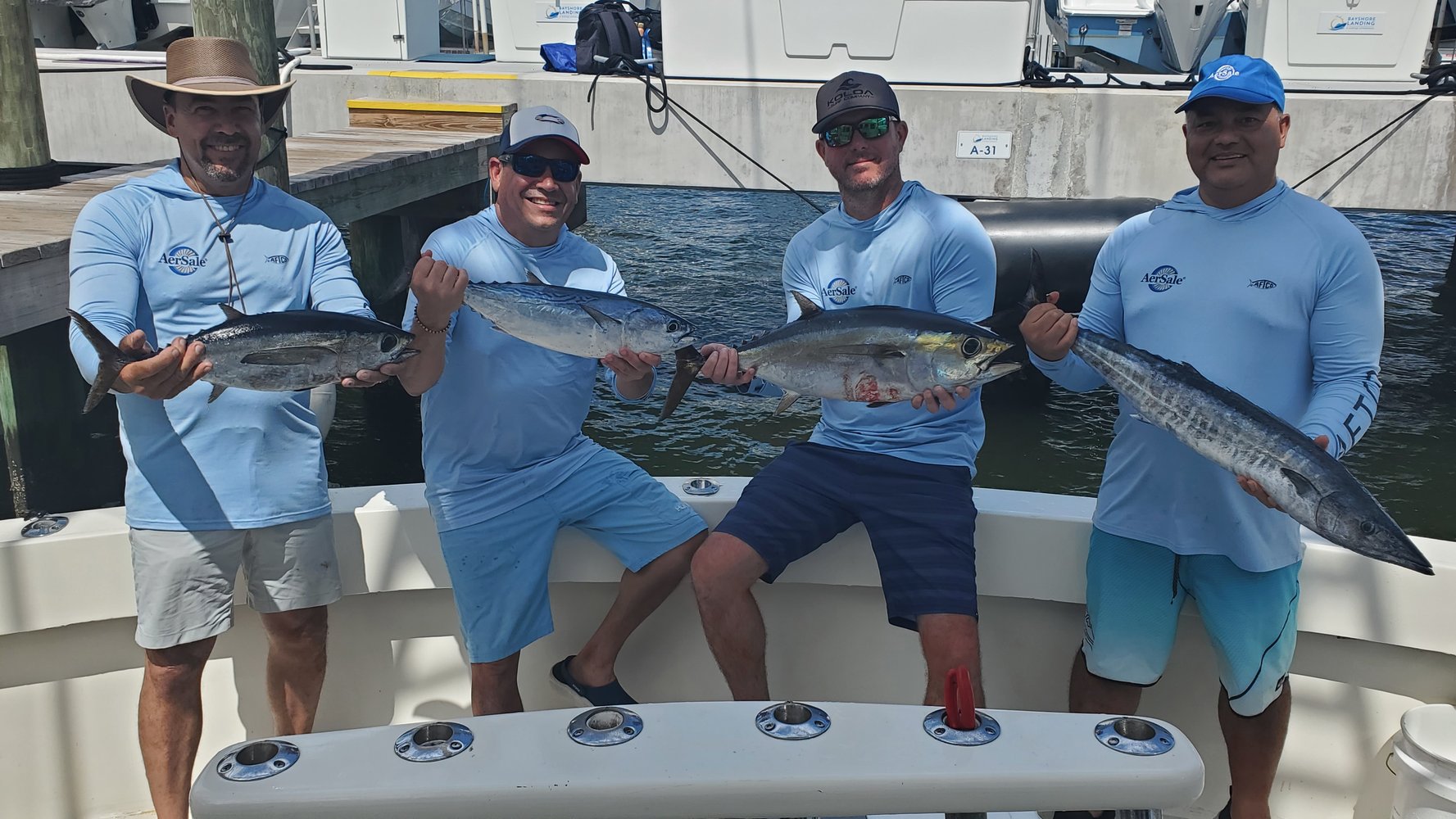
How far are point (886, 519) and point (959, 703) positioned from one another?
60.4 inches

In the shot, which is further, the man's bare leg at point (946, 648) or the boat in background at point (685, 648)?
the boat in background at point (685, 648)

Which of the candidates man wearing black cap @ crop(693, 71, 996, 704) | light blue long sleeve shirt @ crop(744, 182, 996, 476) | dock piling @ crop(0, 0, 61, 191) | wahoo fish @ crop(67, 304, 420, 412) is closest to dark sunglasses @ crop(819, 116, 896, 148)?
man wearing black cap @ crop(693, 71, 996, 704)

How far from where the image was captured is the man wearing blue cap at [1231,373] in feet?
8.54

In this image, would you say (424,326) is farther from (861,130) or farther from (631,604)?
(861,130)

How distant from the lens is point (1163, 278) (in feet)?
9.00

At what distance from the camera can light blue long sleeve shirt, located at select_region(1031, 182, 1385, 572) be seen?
259 cm

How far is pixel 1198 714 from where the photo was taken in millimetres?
3184

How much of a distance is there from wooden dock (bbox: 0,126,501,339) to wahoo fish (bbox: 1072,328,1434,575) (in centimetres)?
201

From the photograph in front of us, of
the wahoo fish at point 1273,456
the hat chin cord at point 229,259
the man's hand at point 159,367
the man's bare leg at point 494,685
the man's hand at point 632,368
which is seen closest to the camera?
the wahoo fish at point 1273,456

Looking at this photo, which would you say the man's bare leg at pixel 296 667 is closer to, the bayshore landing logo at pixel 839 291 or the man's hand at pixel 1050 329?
the bayshore landing logo at pixel 839 291

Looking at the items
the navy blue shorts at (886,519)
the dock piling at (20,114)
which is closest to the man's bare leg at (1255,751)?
the navy blue shorts at (886,519)

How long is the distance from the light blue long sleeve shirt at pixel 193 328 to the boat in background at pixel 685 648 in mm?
386

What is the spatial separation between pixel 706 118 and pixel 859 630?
271 inches

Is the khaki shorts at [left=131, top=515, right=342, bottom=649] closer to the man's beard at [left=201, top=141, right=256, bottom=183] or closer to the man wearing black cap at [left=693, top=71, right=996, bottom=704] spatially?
the man's beard at [left=201, top=141, right=256, bottom=183]
